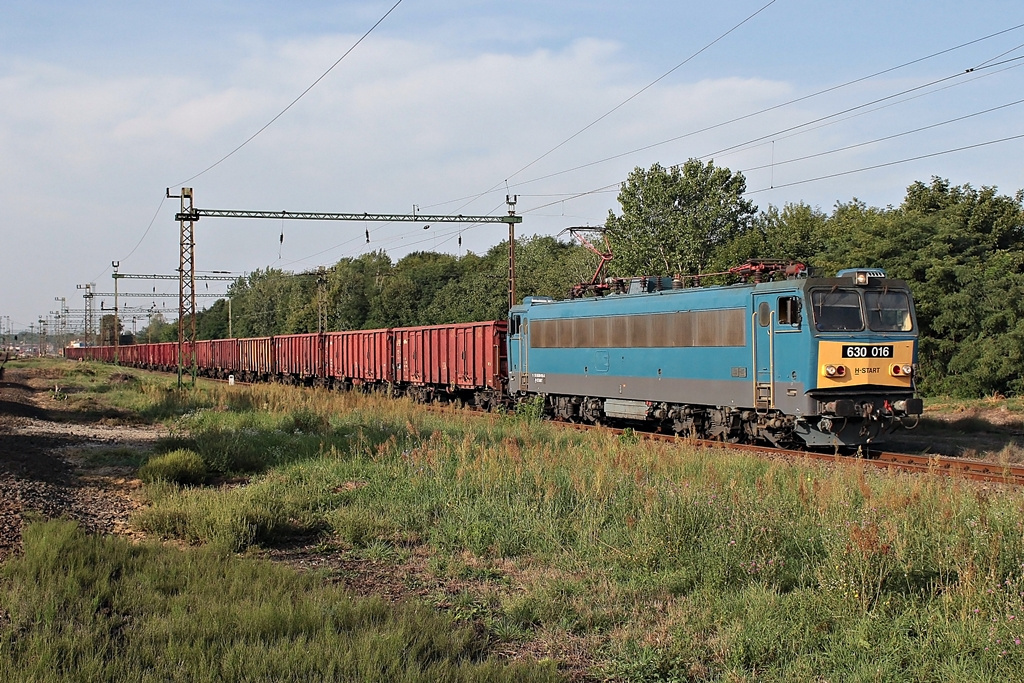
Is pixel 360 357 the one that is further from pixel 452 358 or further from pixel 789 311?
pixel 789 311

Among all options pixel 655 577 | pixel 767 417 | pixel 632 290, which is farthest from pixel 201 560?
pixel 632 290

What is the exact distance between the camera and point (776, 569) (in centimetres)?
730

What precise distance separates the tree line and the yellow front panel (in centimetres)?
254

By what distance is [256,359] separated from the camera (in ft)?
169

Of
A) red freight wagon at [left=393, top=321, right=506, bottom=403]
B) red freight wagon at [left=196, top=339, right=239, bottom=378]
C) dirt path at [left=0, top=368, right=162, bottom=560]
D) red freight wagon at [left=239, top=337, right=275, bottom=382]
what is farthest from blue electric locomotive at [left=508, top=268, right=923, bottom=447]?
red freight wagon at [left=196, top=339, right=239, bottom=378]

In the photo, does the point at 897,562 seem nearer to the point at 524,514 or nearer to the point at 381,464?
the point at 524,514

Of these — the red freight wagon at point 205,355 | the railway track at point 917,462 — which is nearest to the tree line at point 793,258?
the railway track at point 917,462

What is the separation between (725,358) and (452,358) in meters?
14.1

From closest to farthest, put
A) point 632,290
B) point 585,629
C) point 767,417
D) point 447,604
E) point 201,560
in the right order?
point 585,629, point 447,604, point 201,560, point 767,417, point 632,290

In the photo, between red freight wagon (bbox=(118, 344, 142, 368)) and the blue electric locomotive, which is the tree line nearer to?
the blue electric locomotive

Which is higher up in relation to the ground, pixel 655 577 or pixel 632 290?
pixel 632 290

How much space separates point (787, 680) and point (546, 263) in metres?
67.8

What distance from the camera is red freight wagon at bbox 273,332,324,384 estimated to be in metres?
43.3

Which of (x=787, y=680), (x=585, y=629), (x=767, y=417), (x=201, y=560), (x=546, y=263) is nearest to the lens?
(x=787, y=680)
